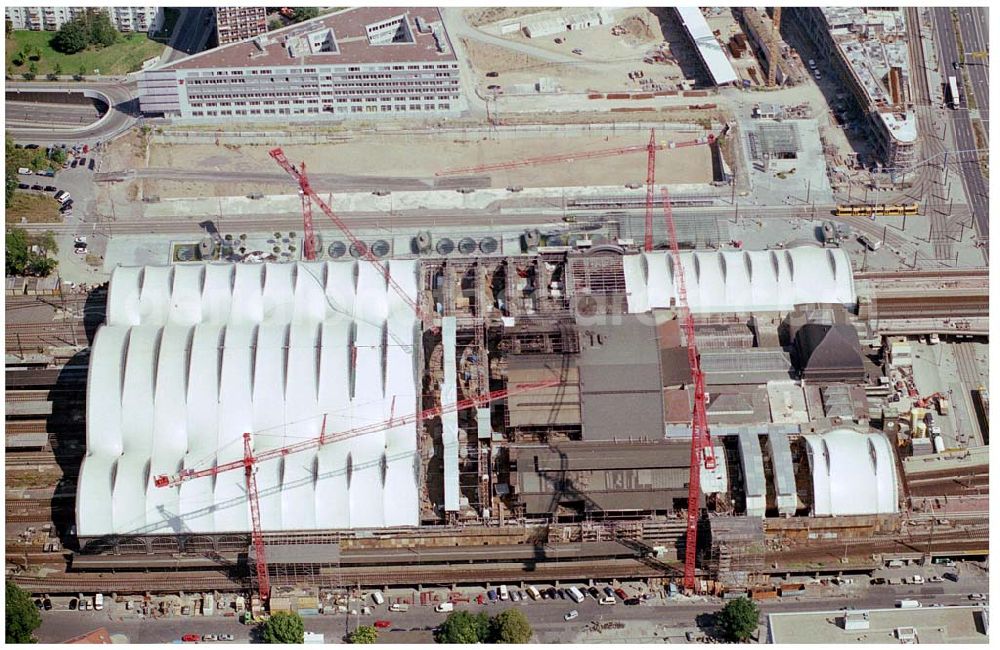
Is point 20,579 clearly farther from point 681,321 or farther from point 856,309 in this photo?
point 856,309

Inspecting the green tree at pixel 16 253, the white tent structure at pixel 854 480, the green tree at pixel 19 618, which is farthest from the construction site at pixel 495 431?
the green tree at pixel 16 253

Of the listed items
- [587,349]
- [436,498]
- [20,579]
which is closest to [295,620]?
[436,498]

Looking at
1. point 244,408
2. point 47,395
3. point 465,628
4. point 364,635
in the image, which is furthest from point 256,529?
point 47,395

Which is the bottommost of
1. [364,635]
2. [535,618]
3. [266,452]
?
[364,635]

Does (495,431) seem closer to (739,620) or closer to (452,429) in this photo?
(452,429)

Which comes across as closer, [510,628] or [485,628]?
[510,628]

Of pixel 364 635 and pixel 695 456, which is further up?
pixel 695 456

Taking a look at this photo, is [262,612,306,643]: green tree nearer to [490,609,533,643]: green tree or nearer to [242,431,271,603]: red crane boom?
[242,431,271,603]: red crane boom

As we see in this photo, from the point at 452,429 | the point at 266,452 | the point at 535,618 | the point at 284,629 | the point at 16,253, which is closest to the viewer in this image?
the point at 284,629
